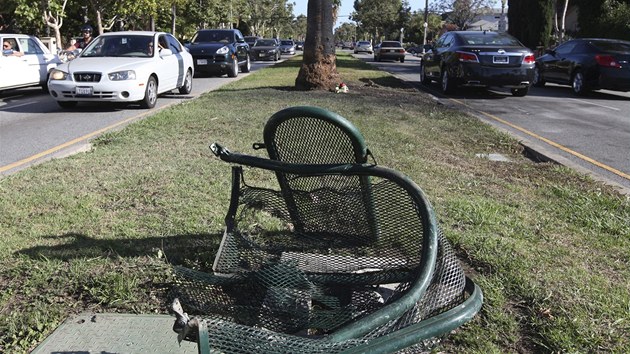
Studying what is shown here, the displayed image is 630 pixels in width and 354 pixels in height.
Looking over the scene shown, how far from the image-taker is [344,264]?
2.81 m

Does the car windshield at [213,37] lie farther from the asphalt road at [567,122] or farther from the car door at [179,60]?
the asphalt road at [567,122]

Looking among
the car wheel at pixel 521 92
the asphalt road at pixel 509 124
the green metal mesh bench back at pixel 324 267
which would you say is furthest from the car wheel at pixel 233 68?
the green metal mesh bench back at pixel 324 267

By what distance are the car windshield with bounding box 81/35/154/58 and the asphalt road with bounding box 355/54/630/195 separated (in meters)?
6.68

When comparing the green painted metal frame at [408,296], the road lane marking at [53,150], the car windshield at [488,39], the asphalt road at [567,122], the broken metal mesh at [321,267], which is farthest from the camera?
the car windshield at [488,39]

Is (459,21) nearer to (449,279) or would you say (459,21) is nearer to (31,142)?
(31,142)

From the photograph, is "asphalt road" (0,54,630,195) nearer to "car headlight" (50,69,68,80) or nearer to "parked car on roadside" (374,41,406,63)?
"car headlight" (50,69,68,80)

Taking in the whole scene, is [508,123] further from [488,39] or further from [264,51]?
[264,51]

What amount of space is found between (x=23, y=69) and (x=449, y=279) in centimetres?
1443

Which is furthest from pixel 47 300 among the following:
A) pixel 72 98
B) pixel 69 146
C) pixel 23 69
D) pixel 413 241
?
pixel 23 69

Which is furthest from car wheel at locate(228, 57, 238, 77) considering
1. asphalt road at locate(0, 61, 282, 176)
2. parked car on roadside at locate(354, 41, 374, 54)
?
parked car on roadside at locate(354, 41, 374, 54)

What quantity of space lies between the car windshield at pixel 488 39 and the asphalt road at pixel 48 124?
710 cm

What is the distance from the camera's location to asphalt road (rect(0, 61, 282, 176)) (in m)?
7.35

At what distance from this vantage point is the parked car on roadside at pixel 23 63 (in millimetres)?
13609

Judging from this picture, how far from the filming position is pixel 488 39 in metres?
14.5
